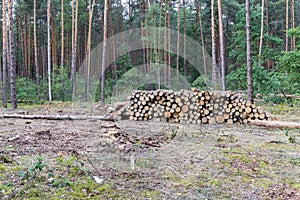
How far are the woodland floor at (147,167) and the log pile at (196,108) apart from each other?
2.60m

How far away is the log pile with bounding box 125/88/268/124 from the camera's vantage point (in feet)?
28.5

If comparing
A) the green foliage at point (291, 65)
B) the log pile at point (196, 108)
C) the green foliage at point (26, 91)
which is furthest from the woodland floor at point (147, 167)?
the green foliage at point (26, 91)

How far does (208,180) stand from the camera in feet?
11.4

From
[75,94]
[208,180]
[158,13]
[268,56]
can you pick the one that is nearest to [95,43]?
[158,13]

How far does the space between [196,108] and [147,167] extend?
531cm

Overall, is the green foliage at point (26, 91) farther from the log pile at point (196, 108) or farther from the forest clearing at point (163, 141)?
the log pile at point (196, 108)

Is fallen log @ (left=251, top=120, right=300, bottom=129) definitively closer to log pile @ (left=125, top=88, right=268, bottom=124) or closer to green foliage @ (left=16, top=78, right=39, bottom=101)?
log pile @ (left=125, top=88, right=268, bottom=124)

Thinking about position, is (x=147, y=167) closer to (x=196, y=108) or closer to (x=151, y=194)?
(x=151, y=194)

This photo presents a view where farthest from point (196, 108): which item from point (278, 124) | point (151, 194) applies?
point (151, 194)

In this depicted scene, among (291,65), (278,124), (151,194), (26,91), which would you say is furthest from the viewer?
(26,91)

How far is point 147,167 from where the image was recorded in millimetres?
3896

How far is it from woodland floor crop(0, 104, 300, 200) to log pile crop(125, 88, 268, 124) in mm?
2601

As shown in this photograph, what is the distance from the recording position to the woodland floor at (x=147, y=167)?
2.99 meters

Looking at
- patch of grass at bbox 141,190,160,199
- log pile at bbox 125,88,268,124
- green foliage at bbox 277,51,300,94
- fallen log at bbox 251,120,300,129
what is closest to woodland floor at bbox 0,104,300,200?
patch of grass at bbox 141,190,160,199
